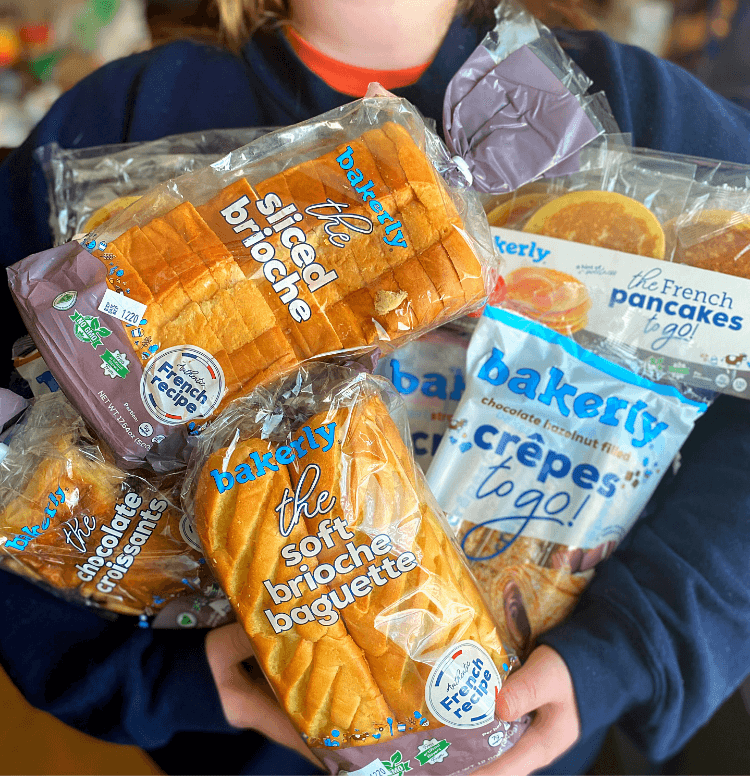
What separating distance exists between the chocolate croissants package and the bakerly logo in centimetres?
12

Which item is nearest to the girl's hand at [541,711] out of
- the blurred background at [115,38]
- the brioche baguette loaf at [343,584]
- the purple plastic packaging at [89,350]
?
the brioche baguette loaf at [343,584]

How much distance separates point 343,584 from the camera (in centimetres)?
63

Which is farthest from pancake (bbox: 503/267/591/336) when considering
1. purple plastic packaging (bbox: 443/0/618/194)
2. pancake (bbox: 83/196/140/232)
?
pancake (bbox: 83/196/140/232)

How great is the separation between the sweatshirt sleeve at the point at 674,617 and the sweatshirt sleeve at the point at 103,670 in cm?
52

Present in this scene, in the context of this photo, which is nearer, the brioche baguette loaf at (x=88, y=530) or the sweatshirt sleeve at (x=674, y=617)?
the brioche baguette loaf at (x=88, y=530)

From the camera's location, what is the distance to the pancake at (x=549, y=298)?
0.86 meters

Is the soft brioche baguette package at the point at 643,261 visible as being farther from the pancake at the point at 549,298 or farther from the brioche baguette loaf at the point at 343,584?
the brioche baguette loaf at the point at 343,584

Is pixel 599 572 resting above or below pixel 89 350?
below

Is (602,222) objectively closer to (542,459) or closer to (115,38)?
(542,459)

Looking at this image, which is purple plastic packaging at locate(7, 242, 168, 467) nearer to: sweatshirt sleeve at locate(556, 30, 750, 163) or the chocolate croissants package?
the chocolate croissants package

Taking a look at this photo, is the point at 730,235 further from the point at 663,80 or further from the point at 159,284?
the point at 159,284

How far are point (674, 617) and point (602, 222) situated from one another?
1.88 feet

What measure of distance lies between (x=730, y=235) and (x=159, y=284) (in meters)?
0.75

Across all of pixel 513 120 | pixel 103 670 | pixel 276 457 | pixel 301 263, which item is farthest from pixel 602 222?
pixel 103 670
